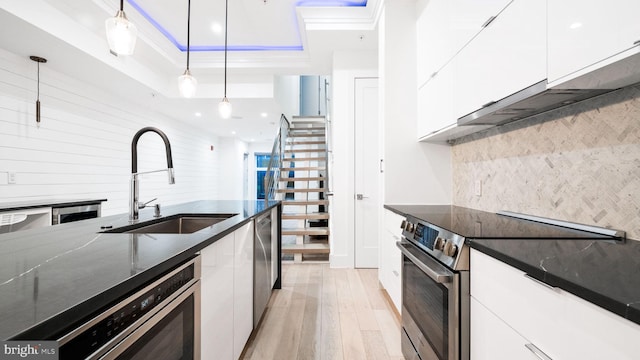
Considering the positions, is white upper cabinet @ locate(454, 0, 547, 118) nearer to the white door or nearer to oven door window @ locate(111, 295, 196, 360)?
oven door window @ locate(111, 295, 196, 360)

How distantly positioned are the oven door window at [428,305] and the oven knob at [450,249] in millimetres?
160

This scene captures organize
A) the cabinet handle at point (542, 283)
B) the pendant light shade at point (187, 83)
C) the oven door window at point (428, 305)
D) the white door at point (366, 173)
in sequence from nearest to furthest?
1. the cabinet handle at point (542, 283)
2. the oven door window at point (428, 305)
3. the pendant light shade at point (187, 83)
4. the white door at point (366, 173)

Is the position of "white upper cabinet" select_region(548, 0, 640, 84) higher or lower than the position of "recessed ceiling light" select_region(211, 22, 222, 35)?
lower

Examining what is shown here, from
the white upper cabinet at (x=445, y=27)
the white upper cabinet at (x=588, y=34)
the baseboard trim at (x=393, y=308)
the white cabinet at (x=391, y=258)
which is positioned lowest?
the baseboard trim at (x=393, y=308)

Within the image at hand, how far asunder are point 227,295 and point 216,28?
12.4 ft

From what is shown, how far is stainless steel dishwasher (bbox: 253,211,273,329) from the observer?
6.48ft

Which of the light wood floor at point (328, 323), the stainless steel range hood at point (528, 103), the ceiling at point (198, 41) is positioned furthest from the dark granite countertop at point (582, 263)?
the ceiling at point (198, 41)

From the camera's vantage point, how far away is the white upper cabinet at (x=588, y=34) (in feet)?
2.66

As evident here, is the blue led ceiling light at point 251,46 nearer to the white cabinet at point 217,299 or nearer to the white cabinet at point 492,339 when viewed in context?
the white cabinet at point 217,299

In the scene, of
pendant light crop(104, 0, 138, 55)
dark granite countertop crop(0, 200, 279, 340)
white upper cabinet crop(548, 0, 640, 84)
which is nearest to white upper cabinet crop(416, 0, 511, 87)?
white upper cabinet crop(548, 0, 640, 84)

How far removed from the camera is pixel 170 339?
0.87 metres

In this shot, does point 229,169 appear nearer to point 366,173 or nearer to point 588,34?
point 366,173

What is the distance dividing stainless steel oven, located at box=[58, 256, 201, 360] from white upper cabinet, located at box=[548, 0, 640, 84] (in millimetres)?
1537

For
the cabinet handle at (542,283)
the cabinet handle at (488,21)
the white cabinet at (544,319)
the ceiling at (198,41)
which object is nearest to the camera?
the white cabinet at (544,319)
